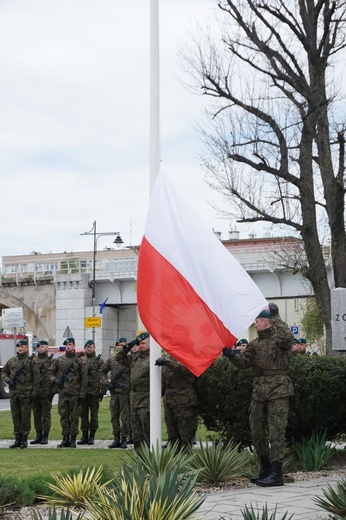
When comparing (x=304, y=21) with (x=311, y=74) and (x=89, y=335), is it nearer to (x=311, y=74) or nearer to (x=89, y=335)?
(x=311, y=74)

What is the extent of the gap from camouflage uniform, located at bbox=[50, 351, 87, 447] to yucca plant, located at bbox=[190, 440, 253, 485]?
291 inches

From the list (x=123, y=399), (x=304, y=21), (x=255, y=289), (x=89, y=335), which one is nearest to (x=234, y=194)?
(x=304, y=21)

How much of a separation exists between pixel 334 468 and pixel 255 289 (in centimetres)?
351

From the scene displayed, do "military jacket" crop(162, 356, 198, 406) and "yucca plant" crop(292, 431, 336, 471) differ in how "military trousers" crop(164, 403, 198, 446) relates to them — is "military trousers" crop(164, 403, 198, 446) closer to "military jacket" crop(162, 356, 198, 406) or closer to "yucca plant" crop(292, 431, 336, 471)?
"military jacket" crop(162, 356, 198, 406)

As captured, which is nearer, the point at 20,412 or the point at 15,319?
the point at 20,412

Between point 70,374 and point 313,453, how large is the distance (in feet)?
24.4

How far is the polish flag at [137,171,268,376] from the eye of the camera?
987 cm

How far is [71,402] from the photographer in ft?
61.3

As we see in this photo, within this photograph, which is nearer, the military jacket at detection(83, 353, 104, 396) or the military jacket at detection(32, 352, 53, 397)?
the military jacket at detection(32, 352, 53, 397)

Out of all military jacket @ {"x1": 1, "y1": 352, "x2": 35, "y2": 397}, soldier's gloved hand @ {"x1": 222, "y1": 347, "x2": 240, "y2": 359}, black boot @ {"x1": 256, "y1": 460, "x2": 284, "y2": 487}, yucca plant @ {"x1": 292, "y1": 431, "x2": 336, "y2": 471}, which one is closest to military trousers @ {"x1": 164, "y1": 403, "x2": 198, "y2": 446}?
yucca plant @ {"x1": 292, "y1": 431, "x2": 336, "y2": 471}

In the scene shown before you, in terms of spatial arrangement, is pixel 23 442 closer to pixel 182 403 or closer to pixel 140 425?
pixel 140 425

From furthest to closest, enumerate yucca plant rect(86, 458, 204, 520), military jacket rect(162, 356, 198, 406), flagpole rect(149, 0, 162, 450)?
military jacket rect(162, 356, 198, 406), flagpole rect(149, 0, 162, 450), yucca plant rect(86, 458, 204, 520)

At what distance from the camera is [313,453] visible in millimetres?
12422

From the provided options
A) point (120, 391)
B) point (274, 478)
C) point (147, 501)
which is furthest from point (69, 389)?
point (147, 501)
